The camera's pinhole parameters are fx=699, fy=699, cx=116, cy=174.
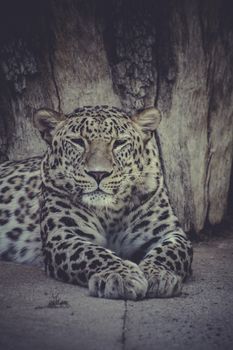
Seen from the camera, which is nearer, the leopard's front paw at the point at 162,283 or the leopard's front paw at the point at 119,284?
the leopard's front paw at the point at 119,284

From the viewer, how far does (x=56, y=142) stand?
229 inches

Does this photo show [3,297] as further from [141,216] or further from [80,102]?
[80,102]

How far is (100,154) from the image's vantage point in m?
5.41

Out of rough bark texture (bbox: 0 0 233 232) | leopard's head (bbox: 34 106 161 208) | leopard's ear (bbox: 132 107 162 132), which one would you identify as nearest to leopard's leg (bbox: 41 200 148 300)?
leopard's head (bbox: 34 106 161 208)

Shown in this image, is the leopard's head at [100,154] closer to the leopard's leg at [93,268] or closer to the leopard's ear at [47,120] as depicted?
the leopard's ear at [47,120]

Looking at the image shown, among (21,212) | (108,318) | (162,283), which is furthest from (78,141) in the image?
(108,318)

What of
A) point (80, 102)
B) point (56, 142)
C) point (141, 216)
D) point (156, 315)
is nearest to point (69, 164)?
point (56, 142)

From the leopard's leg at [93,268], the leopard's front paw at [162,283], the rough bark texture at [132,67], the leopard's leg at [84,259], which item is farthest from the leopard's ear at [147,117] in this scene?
the leopard's front paw at [162,283]

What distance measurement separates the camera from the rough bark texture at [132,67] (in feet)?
21.3

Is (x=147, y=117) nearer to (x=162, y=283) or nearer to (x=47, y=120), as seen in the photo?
(x=47, y=120)

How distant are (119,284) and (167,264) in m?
0.68

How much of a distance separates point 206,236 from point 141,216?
166 cm

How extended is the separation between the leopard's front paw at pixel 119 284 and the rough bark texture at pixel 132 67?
7.89 feet

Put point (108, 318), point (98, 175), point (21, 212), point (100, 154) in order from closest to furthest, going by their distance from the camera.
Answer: point (108, 318) → point (98, 175) → point (100, 154) → point (21, 212)
